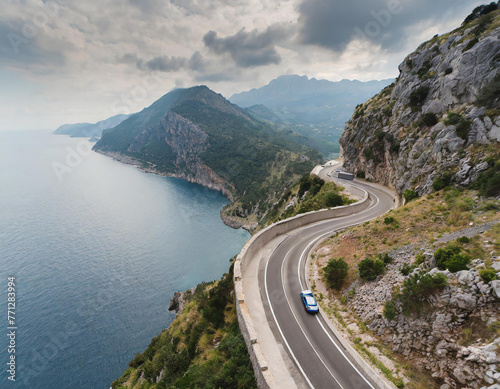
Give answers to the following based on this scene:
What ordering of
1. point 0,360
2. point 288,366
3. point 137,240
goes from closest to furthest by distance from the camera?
1. point 288,366
2. point 0,360
3. point 137,240

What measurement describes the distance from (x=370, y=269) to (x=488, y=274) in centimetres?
677

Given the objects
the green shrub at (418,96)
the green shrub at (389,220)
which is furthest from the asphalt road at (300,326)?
the green shrub at (418,96)

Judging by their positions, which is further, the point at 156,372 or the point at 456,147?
the point at 456,147

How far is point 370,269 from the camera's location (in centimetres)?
1650

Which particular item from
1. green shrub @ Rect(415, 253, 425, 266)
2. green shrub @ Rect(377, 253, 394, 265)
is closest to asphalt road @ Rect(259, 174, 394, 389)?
green shrub @ Rect(377, 253, 394, 265)

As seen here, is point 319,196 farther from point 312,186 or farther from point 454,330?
point 454,330

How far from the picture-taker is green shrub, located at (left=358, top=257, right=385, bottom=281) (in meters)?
16.2

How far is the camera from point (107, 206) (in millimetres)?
115312

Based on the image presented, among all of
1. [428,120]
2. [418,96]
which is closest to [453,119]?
[428,120]

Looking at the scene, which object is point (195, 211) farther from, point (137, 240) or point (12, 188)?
point (12, 188)

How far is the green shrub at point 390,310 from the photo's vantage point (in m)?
13.1

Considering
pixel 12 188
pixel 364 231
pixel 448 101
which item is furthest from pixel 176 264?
pixel 12 188

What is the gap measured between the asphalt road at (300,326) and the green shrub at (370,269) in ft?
15.3

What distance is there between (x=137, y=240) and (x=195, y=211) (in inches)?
1680
